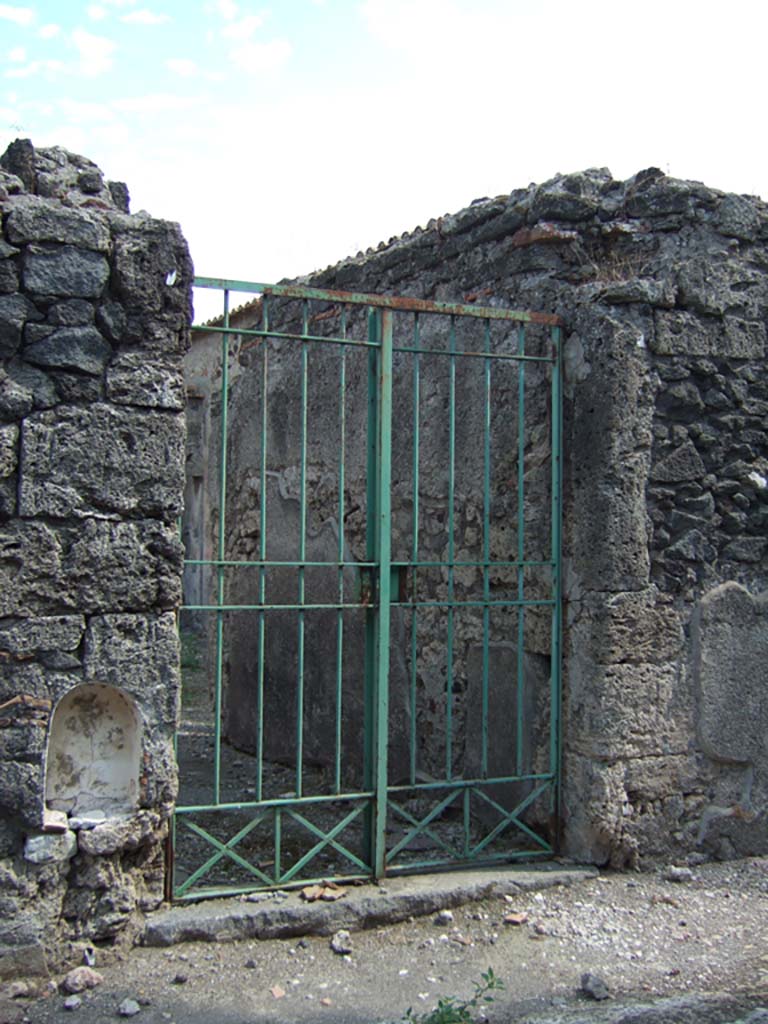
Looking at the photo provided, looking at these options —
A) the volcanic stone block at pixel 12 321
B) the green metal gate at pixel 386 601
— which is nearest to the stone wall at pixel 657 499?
the green metal gate at pixel 386 601

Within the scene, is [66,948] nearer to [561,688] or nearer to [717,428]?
[561,688]

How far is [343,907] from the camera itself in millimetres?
3605

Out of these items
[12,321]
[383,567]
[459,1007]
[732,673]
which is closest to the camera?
[459,1007]

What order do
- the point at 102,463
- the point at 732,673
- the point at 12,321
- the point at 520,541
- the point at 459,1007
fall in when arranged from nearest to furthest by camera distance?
the point at 459,1007 < the point at 12,321 < the point at 102,463 < the point at 520,541 < the point at 732,673

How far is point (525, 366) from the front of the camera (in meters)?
4.48

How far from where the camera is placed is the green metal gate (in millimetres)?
3914

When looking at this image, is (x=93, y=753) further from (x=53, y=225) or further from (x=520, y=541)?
(x=520, y=541)

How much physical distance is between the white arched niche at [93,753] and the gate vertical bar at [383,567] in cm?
97

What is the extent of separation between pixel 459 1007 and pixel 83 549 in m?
1.79

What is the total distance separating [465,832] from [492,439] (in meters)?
1.72

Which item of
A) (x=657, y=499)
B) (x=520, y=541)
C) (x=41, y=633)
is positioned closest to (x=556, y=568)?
(x=520, y=541)

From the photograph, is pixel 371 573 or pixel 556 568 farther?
pixel 556 568

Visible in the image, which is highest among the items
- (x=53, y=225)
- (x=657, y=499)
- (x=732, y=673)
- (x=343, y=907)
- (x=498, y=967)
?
(x=53, y=225)

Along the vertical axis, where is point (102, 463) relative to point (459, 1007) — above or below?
above
